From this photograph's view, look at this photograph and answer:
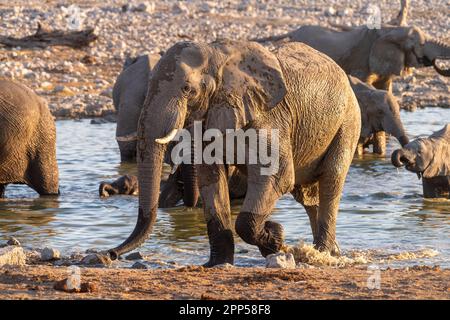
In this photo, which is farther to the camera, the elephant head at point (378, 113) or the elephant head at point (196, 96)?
the elephant head at point (378, 113)

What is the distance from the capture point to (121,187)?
1036 centimetres

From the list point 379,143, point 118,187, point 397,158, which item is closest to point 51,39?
point 379,143

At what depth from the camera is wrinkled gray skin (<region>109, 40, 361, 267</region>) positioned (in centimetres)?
654

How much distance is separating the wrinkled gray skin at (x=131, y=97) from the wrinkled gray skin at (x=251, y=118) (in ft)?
15.6

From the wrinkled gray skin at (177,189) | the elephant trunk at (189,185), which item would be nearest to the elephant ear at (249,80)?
the elephant trunk at (189,185)

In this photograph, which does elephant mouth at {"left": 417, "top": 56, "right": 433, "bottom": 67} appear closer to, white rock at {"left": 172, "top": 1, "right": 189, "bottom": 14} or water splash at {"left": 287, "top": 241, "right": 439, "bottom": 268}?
water splash at {"left": 287, "top": 241, "right": 439, "bottom": 268}

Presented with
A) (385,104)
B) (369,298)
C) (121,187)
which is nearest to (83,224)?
(121,187)

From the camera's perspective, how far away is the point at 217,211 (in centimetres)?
694

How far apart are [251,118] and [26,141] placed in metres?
3.77

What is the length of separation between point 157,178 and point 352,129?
1.56m

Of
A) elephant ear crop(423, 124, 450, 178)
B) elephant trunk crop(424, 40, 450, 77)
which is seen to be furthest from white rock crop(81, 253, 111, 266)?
elephant trunk crop(424, 40, 450, 77)

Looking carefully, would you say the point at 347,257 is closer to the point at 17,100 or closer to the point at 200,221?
the point at 200,221

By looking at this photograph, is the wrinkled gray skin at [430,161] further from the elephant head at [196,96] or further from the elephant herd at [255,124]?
the elephant head at [196,96]

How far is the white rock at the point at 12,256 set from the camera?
663 centimetres
